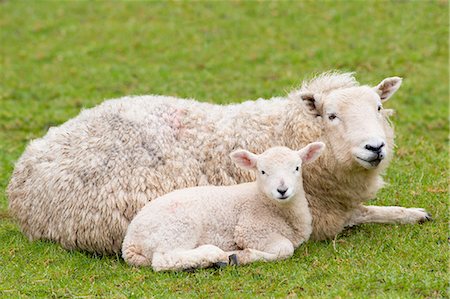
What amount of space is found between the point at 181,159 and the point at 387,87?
6.93ft

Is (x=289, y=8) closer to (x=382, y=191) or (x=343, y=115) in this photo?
(x=382, y=191)

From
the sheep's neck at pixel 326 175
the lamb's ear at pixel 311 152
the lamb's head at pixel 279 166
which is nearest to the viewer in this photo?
the lamb's head at pixel 279 166

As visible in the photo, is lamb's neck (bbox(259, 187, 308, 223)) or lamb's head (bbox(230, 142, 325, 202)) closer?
lamb's head (bbox(230, 142, 325, 202))

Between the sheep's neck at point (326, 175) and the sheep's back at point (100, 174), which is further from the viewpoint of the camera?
the sheep's neck at point (326, 175)

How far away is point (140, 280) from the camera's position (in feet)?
22.5

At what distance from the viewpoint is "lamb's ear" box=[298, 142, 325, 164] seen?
23.9 ft

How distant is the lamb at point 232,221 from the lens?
275 inches

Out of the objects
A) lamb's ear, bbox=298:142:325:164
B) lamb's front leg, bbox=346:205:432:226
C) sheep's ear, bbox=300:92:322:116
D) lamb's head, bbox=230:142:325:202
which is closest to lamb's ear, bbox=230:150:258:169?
lamb's head, bbox=230:142:325:202

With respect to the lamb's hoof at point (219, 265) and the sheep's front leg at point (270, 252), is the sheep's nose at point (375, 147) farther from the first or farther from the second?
the lamb's hoof at point (219, 265)

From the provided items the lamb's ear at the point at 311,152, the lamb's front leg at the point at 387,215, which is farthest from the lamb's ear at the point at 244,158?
the lamb's front leg at the point at 387,215

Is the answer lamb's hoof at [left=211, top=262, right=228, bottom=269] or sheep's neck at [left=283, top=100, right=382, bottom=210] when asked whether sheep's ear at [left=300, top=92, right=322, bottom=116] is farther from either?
lamb's hoof at [left=211, top=262, right=228, bottom=269]

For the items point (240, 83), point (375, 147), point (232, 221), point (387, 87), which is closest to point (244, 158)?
point (232, 221)

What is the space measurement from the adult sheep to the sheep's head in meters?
0.01

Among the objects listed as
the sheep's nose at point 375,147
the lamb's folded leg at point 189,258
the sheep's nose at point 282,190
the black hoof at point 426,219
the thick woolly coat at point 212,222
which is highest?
the sheep's nose at point 375,147
